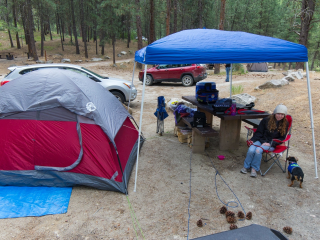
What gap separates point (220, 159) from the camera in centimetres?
492

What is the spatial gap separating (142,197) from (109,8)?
2327cm

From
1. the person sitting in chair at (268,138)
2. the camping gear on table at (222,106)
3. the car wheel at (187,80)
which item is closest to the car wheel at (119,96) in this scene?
the camping gear on table at (222,106)

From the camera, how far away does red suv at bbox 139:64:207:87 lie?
45.7ft

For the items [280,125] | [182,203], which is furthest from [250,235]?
[280,125]

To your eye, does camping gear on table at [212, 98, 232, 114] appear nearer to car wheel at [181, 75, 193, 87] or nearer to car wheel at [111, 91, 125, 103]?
car wheel at [111, 91, 125, 103]

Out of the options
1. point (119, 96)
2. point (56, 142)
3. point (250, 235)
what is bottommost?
point (119, 96)

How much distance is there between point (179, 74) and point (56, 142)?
1110 cm

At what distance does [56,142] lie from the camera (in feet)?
12.2

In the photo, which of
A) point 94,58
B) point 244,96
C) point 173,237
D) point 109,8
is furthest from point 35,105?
point 94,58

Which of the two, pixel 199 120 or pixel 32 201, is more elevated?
pixel 199 120

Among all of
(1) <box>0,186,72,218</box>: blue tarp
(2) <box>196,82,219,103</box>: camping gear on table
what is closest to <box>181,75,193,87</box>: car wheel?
(2) <box>196,82,219,103</box>: camping gear on table

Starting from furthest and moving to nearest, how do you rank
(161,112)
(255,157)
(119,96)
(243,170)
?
(119,96) < (161,112) < (243,170) < (255,157)

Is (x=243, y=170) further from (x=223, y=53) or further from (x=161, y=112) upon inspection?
(x=161, y=112)

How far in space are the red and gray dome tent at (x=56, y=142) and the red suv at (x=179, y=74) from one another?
1036 centimetres
